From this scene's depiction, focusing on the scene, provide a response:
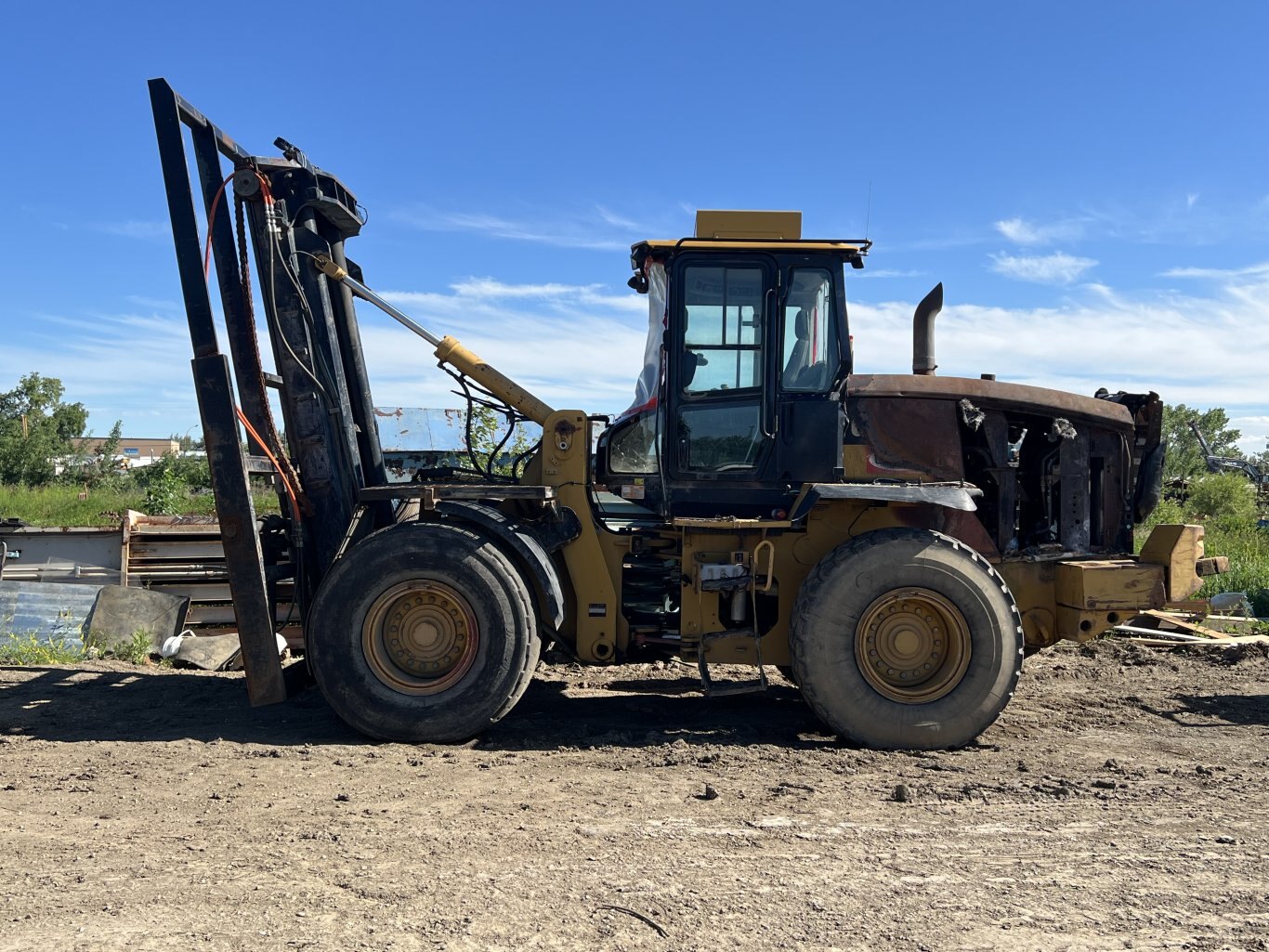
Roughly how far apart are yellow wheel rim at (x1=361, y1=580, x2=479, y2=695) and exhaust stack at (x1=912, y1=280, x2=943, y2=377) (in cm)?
337

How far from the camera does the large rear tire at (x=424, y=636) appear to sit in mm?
5539

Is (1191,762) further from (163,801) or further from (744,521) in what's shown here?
(163,801)

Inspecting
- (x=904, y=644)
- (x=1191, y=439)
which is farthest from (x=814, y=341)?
(x=1191, y=439)

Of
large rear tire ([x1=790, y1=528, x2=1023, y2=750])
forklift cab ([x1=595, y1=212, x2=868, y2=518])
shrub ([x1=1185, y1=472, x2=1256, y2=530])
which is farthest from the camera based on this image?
shrub ([x1=1185, y1=472, x2=1256, y2=530])

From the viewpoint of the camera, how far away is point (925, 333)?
6516mm

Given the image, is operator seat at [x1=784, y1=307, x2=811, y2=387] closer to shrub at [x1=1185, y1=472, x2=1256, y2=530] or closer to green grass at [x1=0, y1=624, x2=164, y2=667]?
green grass at [x1=0, y1=624, x2=164, y2=667]

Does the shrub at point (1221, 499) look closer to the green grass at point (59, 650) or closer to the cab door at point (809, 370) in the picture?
the cab door at point (809, 370)

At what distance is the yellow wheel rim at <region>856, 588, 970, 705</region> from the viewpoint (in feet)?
18.3

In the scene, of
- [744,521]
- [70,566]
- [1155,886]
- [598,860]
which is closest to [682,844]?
[598,860]

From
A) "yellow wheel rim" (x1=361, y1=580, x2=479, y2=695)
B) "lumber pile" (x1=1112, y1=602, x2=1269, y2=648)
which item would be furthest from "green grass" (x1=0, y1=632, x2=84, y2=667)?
"lumber pile" (x1=1112, y1=602, x2=1269, y2=648)

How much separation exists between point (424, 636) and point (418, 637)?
0.03 m

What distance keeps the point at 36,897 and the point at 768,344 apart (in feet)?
14.4

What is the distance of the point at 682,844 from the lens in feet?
13.3

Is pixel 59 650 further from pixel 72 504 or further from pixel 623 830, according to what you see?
pixel 72 504
